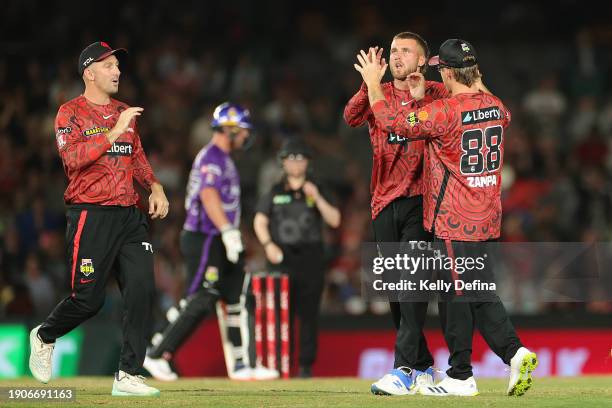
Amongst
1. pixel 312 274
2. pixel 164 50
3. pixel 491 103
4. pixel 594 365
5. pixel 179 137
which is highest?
pixel 164 50

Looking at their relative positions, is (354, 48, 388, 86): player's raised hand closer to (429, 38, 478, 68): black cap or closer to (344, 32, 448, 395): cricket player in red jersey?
(344, 32, 448, 395): cricket player in red jersey

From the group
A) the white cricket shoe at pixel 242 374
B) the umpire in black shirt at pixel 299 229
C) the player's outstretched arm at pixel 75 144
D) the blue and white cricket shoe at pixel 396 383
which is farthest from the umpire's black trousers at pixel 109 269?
the umpire in black shirt at pixel 299 229

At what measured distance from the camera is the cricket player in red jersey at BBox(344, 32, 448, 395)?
29.5 feet

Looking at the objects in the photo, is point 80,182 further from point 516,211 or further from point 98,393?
point 516,211

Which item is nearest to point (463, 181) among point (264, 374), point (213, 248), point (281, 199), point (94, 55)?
point (94, 55)

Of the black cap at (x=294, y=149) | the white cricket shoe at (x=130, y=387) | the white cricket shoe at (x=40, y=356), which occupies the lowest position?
the white cricket shoe at (x=130, y=387)

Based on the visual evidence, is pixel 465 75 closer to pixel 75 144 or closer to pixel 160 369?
pixel 75 144

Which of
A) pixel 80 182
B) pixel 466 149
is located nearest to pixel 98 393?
pixel 80 182

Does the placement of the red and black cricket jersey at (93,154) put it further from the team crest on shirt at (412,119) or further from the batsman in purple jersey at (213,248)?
the batsman in purple jersey at (213,248)

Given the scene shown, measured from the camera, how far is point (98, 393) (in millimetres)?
8977

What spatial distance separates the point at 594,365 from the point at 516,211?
3489mm

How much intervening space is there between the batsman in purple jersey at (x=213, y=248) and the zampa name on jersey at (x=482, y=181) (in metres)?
4.17

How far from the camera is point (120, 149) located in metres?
8.83

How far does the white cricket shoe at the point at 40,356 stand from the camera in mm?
8977
